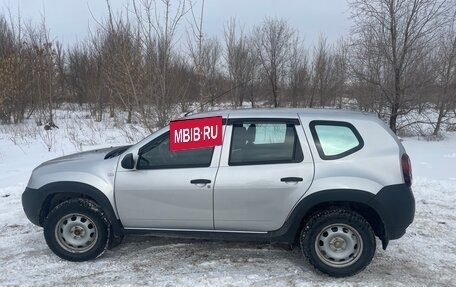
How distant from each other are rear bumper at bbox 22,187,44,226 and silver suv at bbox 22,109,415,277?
0.01 meters

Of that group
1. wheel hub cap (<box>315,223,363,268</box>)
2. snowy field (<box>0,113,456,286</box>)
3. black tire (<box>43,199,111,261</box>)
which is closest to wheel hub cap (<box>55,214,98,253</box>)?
black tire (<box>43,199,111,261</box>)

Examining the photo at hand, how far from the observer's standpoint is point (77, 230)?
13.9 feet

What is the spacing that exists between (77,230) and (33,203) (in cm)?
59

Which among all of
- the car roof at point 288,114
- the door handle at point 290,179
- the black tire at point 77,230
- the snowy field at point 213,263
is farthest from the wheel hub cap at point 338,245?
the black tire at point 77,230

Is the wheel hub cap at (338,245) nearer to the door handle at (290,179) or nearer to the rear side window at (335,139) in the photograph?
the door handle at (290,179)

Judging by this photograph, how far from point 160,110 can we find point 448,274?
9032mm

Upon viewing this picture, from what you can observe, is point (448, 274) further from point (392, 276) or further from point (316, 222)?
point (316, 222)

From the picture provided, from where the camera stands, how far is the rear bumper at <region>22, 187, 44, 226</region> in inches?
168

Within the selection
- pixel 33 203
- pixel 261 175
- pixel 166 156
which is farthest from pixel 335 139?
pixel 33 203

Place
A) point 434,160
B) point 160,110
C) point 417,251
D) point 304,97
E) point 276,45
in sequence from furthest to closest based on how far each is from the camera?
point 304,97
point 276,45
point 160,110
point 434,160
point 417,251

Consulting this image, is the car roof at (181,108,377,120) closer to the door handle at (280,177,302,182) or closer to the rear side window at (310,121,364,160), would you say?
the rear side window at (310,121,364,160)

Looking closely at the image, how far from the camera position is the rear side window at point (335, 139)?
3.84 m

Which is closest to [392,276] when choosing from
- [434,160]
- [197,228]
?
[197,228]

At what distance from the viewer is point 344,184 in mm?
3734
